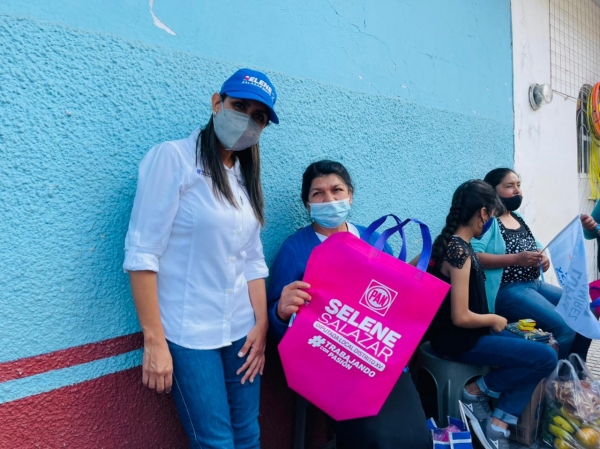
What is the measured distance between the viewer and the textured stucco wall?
57.1 inches

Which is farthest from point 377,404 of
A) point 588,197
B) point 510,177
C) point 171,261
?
point 588,197

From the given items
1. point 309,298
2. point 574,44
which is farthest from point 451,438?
point 574,44

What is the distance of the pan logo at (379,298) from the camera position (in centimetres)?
170

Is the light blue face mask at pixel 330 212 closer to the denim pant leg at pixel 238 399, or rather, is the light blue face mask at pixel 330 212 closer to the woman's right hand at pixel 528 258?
the denim pant leg at pixel 238 399

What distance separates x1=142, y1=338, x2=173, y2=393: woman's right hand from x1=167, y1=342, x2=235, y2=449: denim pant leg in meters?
0.07

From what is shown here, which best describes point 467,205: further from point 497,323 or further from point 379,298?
point 379,298

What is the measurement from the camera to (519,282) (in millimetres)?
3170

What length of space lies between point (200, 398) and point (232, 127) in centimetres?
91

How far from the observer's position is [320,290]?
1.74 metres

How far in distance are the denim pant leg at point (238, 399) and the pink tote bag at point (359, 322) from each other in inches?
7.0

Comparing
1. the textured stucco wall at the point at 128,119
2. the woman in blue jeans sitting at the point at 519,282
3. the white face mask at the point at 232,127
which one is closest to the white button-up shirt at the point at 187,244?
the white face mask at the point at 232,127

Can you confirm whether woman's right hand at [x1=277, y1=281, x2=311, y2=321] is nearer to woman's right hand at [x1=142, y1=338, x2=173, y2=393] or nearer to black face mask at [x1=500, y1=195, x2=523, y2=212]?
woman's right hand at [x1=142, y1=338, x2=173, y2=393]

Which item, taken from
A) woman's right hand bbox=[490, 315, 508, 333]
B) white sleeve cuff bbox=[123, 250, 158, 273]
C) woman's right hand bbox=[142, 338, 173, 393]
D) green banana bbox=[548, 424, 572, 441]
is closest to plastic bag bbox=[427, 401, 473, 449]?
woman's right hand bbox=[490, 315, 508, 333]

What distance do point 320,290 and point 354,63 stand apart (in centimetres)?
155
